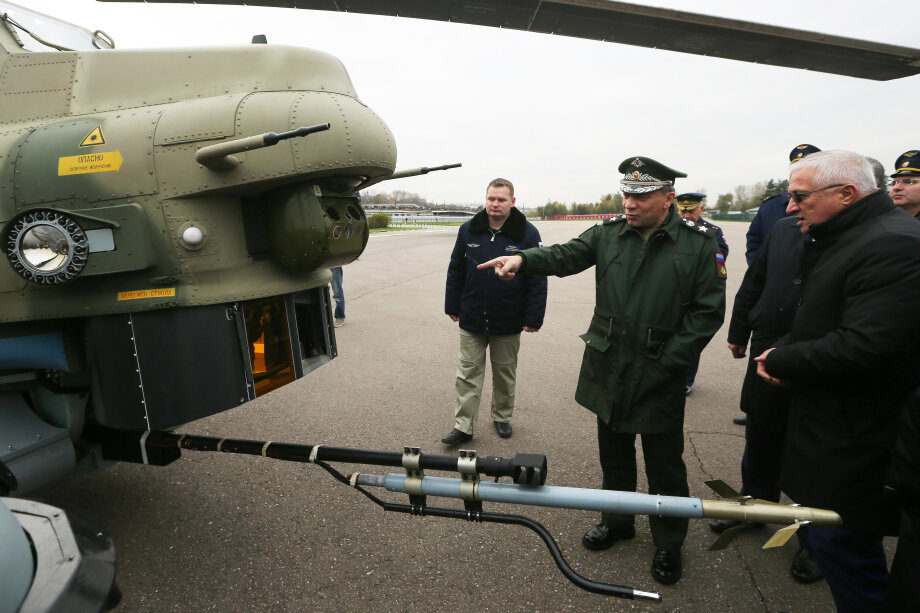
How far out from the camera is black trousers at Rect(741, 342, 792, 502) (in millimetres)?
2693

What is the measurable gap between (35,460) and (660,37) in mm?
9724

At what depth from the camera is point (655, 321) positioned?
238cm

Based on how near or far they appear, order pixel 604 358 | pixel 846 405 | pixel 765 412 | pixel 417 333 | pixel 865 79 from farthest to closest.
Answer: pixel 865 79 → pixel 417 333 → pixel 765 412 → pixel 604 358 → pixel 846 405

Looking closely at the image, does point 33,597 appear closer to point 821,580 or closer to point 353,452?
point 353,452

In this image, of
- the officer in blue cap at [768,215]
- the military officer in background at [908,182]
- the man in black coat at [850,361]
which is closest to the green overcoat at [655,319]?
the man in black coat at [850,361]

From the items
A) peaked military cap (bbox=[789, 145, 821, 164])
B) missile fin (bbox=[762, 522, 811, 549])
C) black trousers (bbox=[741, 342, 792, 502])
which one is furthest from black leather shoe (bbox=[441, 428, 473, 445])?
peaked military cap (bbox=[789, 145, 821, 164])

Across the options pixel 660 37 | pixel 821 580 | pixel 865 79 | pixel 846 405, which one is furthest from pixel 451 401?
pixel 865 79

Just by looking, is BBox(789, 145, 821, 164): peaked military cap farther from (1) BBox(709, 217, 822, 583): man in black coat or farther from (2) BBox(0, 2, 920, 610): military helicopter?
(2) BBox(0, 2, 920, 610): military helicopter

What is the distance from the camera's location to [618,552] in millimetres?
2598

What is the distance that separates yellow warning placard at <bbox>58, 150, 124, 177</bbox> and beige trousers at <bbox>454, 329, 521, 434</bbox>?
2473 mm

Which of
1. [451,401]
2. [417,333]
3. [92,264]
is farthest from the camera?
[417,333]

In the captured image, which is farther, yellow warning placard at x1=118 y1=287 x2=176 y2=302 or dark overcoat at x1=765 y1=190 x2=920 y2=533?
yellow warning placard at x1=118 y1=287 x2=176 y2=302

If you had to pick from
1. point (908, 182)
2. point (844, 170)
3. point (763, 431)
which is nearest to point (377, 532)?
point (763, 431)

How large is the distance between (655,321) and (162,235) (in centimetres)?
237
